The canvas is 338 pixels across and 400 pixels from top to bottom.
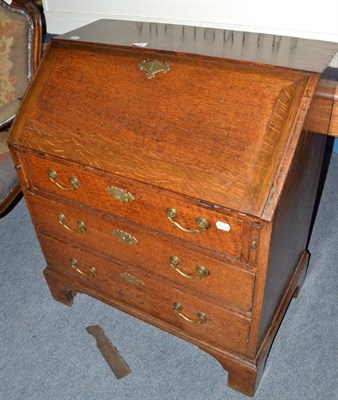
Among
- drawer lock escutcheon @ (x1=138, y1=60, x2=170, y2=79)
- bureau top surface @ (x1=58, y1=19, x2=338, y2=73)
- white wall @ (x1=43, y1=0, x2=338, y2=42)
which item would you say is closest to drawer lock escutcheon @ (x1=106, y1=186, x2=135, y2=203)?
drawer lock escutcheon @ (x1=138, y1=60, x2=170, y2=79)

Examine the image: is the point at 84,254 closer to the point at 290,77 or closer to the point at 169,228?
the point at 169,228

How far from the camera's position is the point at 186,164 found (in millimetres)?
1188

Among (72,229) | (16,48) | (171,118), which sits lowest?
(72,229)

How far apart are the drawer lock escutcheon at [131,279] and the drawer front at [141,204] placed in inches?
12.3

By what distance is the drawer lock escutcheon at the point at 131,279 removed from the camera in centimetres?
159

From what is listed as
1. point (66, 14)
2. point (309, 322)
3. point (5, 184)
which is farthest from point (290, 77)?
point (66, 14)

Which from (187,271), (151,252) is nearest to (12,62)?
(151,252)

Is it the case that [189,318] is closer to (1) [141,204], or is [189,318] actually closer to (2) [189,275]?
(2) [189,275]

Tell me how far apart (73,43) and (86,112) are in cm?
29

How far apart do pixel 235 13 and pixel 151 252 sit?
1.70m

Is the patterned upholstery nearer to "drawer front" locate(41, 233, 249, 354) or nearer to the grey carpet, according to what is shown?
"drawer front" locate(41, 233, 249, 354)

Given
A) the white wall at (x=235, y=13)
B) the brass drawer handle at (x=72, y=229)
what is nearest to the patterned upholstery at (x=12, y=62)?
the brass drawer handle at (x=72, y=229)

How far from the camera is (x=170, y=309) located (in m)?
1.59

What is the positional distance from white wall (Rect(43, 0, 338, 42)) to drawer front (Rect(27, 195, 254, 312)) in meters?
1.62
